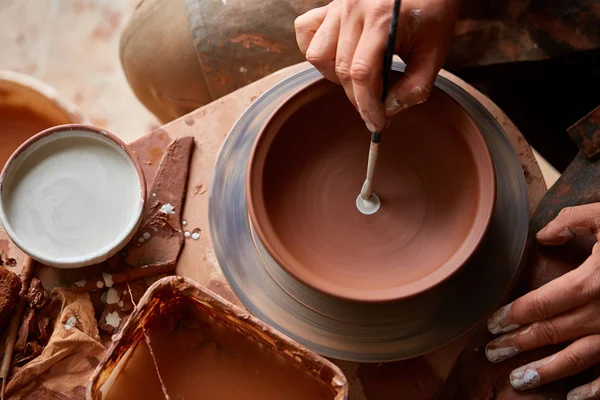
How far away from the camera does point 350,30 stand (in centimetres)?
117

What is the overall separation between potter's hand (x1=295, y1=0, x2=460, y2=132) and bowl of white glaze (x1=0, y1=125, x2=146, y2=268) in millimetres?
514

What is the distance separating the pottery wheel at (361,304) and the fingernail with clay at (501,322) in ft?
0.09

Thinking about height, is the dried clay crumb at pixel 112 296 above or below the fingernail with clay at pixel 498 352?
above

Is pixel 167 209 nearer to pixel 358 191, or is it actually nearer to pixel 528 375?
pixel 358 191

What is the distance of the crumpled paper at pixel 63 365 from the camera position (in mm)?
1250

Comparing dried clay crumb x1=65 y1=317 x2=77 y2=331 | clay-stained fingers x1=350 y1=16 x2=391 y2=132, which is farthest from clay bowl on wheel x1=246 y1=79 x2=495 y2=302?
dried clay crumb x1=65 y1=317 x2=77 y2=331

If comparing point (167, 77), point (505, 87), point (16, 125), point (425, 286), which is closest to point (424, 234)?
point (425, 286)

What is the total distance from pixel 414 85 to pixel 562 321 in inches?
23.0

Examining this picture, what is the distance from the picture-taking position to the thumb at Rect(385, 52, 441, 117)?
1.14m

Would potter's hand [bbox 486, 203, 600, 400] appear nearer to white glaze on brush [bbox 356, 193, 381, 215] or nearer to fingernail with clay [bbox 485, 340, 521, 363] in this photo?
fingernail with clay [bbox 485, 340, 521, 363]

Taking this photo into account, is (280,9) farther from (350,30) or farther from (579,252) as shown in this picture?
(579,252)

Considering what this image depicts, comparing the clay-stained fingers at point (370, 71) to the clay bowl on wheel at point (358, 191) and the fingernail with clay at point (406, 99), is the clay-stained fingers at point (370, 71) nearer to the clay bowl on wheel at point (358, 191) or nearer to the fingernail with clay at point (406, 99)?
the fingernail with clay at point (406, 99)

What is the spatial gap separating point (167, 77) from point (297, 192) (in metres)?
0.73

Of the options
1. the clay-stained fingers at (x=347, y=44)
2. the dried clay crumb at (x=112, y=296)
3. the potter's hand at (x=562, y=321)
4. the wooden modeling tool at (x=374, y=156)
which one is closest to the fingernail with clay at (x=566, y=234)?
the potter's hand at (x=562, y=321)
